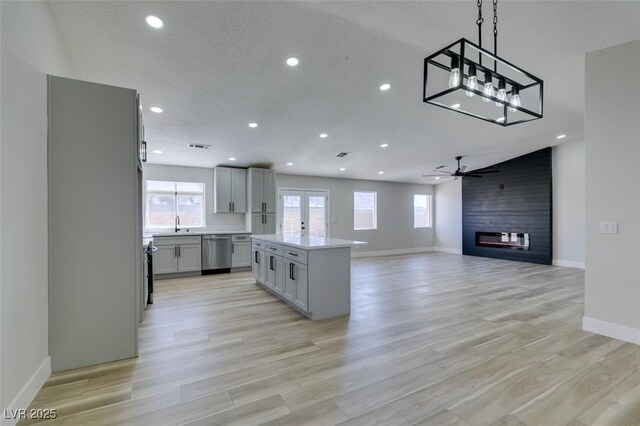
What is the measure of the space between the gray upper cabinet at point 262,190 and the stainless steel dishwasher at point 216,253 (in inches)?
39.2

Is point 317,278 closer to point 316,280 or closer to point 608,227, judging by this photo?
point 316,280

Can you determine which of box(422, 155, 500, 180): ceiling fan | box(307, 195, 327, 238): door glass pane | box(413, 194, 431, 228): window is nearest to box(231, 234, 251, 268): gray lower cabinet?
box(307, 195, 327, 238): door glass pane

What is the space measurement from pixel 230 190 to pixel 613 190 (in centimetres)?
649

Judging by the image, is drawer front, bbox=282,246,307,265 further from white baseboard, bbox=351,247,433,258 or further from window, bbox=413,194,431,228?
window, bbox=413,194,431,228

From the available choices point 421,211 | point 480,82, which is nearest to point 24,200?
point 480,82

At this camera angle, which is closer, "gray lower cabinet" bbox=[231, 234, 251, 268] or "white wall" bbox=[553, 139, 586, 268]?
"gray lower cabinet" bbox=[231, 234, 251, 268]

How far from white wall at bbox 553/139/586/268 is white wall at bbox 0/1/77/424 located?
Answer: 9.37 metres

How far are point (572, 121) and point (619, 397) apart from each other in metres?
5.48

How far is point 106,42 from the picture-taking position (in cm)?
267

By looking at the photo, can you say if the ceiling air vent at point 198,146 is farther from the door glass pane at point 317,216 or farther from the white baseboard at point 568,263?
the white baseboard at point 568,263

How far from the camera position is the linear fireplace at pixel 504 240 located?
7.90 metres

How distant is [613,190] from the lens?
296 centimetres

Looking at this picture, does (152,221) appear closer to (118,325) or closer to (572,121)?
(118,325)

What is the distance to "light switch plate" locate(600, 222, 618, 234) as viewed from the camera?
295 cm
